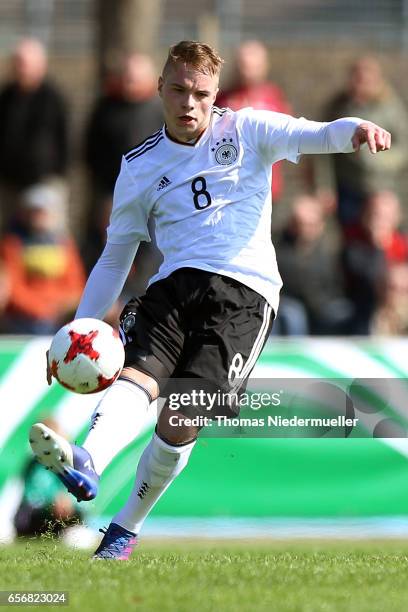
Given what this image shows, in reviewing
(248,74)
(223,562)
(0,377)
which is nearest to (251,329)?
(223,562)

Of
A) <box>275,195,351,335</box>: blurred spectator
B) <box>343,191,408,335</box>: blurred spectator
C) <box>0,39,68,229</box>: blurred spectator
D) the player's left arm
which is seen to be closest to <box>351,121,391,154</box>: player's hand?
the player's left arm

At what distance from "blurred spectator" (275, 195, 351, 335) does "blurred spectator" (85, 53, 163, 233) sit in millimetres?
1700

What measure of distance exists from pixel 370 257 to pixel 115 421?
594 cm

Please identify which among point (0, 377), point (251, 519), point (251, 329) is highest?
point (251, 329)

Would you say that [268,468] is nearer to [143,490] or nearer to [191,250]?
[143,490]

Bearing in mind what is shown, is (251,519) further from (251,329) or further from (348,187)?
(348,187)

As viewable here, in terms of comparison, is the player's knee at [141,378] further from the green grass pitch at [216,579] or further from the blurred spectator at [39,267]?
the blurred spectator at [39,267]

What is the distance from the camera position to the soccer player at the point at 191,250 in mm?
6082

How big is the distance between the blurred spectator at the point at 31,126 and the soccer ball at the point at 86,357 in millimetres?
6780

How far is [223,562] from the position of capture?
6371 mm

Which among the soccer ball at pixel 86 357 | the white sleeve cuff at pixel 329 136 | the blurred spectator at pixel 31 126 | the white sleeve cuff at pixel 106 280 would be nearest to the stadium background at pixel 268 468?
the white sleeve cuff at pixel 106 280

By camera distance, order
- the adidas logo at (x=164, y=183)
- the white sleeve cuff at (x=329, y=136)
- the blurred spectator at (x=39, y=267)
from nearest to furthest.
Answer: the white sleeve cuff at (x=329, y=136) < the adidas logo at (x=164, y=183) < the blurred spectator at (x=39, y=267)

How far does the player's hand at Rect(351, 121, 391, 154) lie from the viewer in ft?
18.9

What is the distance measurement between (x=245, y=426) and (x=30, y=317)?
381 cm
